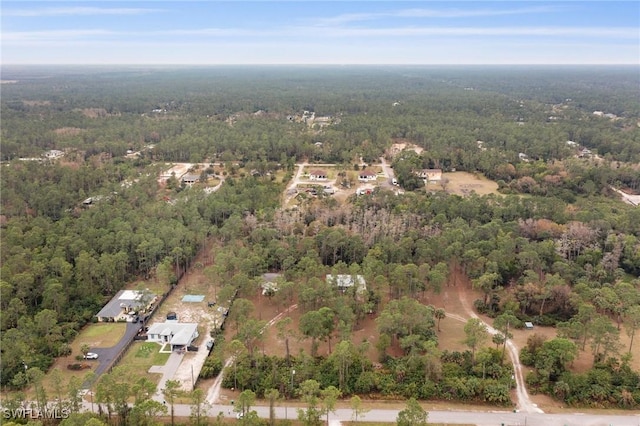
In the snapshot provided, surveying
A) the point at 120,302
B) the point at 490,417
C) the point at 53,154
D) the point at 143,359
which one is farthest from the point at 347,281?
the point at 53,154

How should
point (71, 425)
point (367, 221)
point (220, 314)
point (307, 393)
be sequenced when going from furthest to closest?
point (367, 221) → point (220, 314) → point (307, 393) → point (71, 425)

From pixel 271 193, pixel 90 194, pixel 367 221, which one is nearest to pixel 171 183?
pixel 90 194

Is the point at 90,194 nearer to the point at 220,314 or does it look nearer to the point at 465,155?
the point at 220,314

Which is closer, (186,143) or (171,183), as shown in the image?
(171,183)

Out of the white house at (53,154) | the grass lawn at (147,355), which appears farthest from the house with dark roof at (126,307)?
the white house at (53,154)

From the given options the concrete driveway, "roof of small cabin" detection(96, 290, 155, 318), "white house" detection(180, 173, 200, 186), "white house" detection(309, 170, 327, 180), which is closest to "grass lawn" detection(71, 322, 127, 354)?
the concrete driveway

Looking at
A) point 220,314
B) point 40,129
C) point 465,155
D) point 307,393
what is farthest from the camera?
point 40,129

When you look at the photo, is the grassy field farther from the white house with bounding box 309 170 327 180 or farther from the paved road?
the white house with bounding box 309 170 327 180
